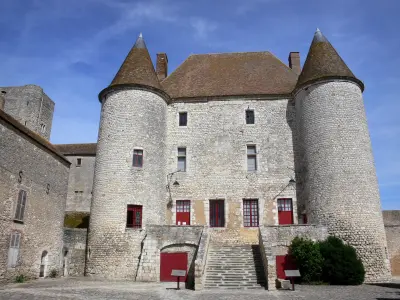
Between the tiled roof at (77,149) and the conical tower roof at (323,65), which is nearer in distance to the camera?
the conical tower roof at (323,65)

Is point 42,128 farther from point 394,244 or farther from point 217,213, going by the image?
point 394,244

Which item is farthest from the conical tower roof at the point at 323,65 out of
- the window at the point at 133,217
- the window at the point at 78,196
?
the window at the point at 78,196

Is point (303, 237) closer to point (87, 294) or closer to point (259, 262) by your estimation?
point (259, 262)

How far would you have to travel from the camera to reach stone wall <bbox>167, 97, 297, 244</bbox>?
17781mm

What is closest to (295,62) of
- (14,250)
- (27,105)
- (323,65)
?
(323,65)

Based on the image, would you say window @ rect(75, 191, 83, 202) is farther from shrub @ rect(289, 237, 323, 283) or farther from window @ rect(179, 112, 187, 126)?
shrub @ rect(289, 237, 323, 283)

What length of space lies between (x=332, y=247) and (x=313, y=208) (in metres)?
2.45

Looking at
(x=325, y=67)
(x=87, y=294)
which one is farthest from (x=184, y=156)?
(x=87, y=294)

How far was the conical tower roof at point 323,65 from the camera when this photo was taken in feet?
56.6

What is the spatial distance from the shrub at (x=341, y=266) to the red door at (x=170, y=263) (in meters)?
5.58

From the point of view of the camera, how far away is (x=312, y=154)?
1681cm

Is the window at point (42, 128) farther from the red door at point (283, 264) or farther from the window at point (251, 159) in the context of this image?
the red door at point (283, 264)

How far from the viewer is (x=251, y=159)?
1866cm

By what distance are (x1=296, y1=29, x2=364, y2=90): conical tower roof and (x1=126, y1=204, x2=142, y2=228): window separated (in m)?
10.1
